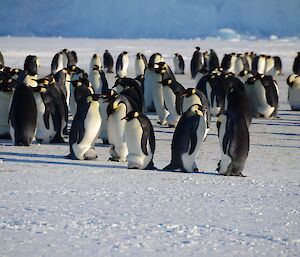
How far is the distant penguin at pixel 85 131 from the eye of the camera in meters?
5.22

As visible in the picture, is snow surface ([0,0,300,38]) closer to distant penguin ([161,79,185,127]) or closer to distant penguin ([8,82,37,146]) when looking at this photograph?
distant penguin ([161,79,185,127])

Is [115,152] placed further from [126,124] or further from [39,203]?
[39,203]

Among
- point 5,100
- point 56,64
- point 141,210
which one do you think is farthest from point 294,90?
point 56,64

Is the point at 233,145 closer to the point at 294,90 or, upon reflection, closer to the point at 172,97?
the point at 172,97

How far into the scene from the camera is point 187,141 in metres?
4.84

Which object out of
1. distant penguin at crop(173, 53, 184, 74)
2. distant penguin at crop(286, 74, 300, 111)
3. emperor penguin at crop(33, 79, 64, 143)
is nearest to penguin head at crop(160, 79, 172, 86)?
emperor penguin at crop(33, 79, 64, 143)

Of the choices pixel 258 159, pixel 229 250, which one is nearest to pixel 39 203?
pixel 229 250

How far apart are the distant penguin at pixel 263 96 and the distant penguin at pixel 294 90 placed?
104cm

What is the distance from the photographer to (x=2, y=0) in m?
60.8

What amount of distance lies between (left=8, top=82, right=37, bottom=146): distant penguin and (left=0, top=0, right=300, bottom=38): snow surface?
47.3 m

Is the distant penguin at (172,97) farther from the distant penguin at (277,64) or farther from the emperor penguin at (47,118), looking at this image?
the distant penguin at (277,64)

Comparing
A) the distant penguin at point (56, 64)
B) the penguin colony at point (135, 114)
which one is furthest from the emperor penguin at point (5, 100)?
the distant penguin at point (56, 64)

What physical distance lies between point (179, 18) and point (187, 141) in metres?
50.4

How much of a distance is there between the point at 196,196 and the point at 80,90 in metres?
3.58
